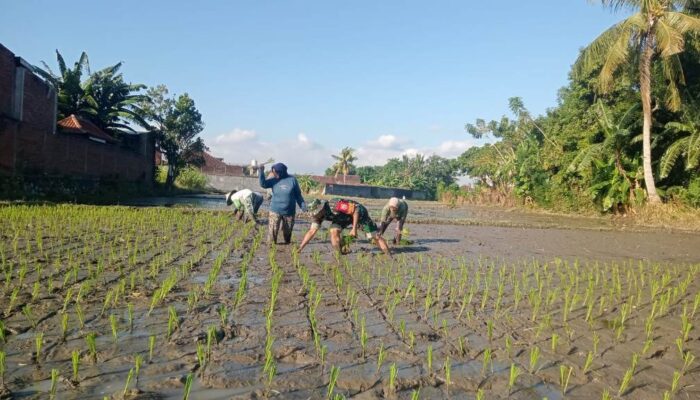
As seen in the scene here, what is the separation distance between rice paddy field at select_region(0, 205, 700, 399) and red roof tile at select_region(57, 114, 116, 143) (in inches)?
624

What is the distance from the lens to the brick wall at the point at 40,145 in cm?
1405

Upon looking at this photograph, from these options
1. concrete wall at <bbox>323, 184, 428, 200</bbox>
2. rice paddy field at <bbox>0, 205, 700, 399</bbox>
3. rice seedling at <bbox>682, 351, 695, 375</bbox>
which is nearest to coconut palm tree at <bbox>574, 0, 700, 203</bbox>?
rice paddy field at <bbox>0, 205, 700, 399</bbox>

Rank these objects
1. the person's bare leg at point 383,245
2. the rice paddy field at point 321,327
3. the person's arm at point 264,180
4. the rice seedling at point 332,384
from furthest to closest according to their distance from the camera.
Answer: the person's arm at point 264,180, the person's bare leg at point 383,245, the rice paddy field at point 321,327, the rice seedling at point 332,384

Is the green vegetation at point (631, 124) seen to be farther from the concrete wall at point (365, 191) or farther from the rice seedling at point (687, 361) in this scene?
the concrete wall at point (365, 191)

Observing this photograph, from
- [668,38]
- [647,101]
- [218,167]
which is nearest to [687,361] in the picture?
[668,38]

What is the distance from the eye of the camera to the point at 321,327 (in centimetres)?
370

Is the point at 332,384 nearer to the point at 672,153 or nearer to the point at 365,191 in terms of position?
the point at 672,153

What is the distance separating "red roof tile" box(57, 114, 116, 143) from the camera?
71.4 ft

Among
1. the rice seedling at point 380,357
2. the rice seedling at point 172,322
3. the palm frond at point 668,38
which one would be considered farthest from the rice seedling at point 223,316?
the palm frond at point 668,38

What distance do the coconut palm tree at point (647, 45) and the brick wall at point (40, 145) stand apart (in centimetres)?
1769

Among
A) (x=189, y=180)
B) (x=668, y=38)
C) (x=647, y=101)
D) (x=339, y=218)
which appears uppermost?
(x=668, y=38)

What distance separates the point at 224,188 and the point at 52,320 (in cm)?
4272

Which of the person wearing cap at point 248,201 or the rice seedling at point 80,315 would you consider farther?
the person wearing cap at point 248,201

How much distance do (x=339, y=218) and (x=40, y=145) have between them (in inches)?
485
